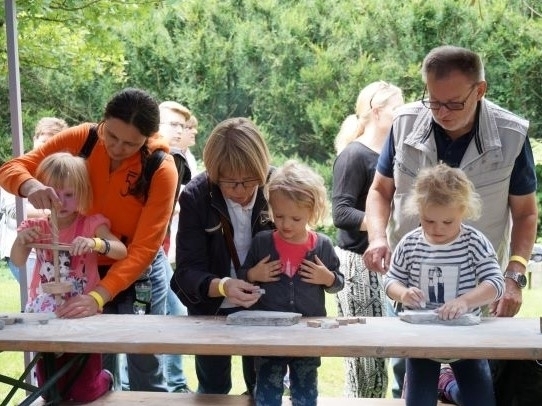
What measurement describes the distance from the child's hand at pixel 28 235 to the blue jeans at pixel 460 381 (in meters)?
1.41

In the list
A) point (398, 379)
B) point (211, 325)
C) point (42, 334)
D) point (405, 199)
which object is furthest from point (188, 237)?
point (398, 379)

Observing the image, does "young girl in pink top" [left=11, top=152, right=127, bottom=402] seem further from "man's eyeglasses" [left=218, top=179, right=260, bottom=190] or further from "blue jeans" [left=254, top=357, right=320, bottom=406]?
"blue jeans" [left=254, top=357, right=320, bottom=406]

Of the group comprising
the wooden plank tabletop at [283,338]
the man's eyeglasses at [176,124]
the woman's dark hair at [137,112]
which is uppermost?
the man's eyeglasses at [176,124]

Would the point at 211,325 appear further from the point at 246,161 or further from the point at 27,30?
the point at 27,30

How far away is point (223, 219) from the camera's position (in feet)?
10.8

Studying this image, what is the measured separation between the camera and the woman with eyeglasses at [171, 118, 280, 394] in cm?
319

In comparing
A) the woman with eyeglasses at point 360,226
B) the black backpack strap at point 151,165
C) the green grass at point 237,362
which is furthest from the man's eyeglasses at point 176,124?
the black backpack strap at point 151,165

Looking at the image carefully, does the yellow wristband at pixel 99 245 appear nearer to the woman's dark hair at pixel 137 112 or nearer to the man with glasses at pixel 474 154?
the woman's dark hair at pixel 137 112

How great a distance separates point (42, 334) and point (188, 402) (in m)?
0.63

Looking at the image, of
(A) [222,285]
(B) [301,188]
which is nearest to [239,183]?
(B) [301,188]

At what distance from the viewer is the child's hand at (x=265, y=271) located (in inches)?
124

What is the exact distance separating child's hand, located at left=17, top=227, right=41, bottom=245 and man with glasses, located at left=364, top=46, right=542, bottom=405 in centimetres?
123

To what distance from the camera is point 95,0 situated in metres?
7.08

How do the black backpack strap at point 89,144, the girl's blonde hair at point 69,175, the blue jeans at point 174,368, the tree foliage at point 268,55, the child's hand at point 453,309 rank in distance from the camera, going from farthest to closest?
the tree foliage at point 268,55 < the blue jeans at point 174,368 < the black backpack strap at point 89,144 < the girl's blonde hair at point 69,175 < the child's hand at point 453,309
